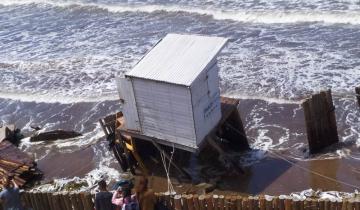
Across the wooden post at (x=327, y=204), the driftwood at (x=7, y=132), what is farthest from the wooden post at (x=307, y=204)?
the driftwood at (x=7, y=132)

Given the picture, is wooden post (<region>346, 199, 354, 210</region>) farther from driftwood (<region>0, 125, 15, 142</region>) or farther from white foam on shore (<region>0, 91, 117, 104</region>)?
white foam on shore (<region>0, 91, 117, 104</region>)

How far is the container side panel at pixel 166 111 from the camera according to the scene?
51.0 feet

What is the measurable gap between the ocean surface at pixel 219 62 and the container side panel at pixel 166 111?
107 inches

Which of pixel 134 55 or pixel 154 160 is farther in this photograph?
pixel 134 55

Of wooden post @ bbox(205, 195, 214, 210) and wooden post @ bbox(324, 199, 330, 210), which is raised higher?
wooden post @ bbox(205, 195, 214, 210)

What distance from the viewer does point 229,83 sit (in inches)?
983

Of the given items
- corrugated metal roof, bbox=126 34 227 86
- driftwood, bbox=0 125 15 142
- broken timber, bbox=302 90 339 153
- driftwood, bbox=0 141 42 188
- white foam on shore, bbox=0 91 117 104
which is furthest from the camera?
white foam on shore, bbox=0 91 117 104

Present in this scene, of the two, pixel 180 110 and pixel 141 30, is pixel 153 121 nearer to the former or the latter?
pixel 180 110

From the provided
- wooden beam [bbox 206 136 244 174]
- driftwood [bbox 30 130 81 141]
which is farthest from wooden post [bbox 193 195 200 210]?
driftwood [bbox 30 130 81 141]

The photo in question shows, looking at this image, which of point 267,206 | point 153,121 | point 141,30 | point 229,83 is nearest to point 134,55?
point 141,30

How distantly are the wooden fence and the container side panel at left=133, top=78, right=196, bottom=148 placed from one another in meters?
3.48

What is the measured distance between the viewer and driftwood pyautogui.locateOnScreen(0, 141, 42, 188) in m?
18.0

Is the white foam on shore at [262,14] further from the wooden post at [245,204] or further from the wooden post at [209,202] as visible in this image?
the wooden post at [209,202]

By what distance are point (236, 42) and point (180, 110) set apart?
50.0 ft
